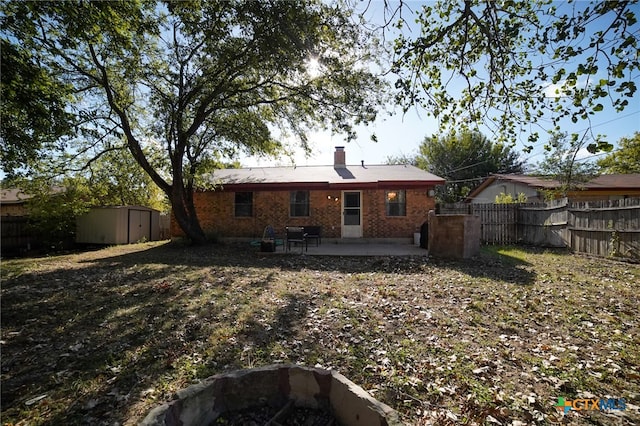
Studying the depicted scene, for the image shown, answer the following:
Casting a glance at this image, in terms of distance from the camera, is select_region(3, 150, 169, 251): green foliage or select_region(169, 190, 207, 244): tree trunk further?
select_region(3, 150, 169, 251): green foliage

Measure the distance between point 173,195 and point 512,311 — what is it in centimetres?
1237

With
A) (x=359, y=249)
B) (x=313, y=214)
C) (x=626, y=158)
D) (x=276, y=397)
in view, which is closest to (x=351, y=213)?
(x=313, y=214)

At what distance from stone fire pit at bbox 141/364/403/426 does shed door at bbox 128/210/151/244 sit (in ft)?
54.0

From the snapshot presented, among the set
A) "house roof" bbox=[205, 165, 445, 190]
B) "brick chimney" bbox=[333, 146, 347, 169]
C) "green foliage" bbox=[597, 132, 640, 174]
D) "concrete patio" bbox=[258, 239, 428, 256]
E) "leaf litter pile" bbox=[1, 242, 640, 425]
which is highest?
"green foliage" bbox=[597, 132, 640, 174]

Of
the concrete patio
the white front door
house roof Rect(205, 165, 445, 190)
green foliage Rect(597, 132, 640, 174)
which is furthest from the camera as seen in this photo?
green foliage Rect(597, 132, 640, 174)

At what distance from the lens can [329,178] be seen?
47.0 ft

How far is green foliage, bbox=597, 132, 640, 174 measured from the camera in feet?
80.2

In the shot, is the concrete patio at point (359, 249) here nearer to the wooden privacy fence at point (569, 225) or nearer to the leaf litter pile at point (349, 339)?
the leaf litter pile at point (349, 339)

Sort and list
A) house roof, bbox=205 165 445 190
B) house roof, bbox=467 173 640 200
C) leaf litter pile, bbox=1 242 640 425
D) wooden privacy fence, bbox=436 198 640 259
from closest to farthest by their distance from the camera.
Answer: leaf litter pile, bbox=1 242 640 425 → wooden privacy fence, bbox=436 198 640 259 → house roof, bbox=205 165 445 190 → house roof, bbox=467 173 640 200

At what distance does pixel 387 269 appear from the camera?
820 cm

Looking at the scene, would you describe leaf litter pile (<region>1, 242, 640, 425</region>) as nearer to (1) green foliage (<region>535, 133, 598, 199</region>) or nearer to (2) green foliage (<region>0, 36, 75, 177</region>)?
(2) green foliage (<region>0, 36, 75, 177</region>)

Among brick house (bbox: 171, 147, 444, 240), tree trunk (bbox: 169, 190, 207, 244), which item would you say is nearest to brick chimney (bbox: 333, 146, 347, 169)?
brick house (bbox: 171, 147, 444, 240)

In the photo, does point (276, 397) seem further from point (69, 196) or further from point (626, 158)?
point (626, 158)

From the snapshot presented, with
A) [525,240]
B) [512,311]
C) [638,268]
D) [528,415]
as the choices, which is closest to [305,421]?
[528,415]
